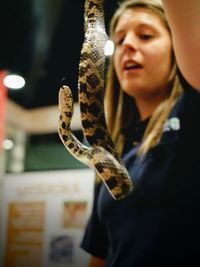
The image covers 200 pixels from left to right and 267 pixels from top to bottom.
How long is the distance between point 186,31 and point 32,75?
4.47ft

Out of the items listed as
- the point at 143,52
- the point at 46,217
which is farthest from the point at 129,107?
the point at 46,217

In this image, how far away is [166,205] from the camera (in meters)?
0.78

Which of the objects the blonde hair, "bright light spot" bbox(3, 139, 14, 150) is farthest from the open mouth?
"bright light spot" bbox(3, 139, 14, 150)

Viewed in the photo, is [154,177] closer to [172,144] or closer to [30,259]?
[172,144]

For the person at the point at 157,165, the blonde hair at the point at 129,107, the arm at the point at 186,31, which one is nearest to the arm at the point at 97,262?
the person at the point at 157,165

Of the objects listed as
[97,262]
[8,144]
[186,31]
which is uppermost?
[8,144]

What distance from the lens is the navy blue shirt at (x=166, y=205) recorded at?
740 mm

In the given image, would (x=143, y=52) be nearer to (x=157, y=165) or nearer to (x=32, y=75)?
(x=157, y=165)

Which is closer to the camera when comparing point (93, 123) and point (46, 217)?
point (93, 123)

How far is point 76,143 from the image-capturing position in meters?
0.35

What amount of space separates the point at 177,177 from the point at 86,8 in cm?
42

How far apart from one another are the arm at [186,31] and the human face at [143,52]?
14 cm

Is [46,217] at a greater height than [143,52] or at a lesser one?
lesser

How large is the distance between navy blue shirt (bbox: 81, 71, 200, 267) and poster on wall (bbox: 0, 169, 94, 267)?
0.65 m
